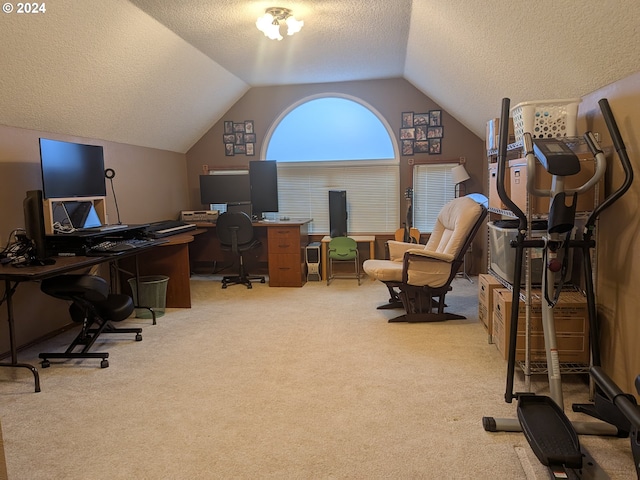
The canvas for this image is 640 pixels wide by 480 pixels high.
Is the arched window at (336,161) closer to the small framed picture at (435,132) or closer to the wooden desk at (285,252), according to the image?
the small framed picture at (435,132)

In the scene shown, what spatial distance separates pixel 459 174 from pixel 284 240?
224 cm

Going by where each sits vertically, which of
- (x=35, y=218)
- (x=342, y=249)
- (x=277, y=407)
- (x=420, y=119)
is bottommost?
(x=277, y=407)

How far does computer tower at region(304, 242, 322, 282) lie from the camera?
18.4 ft

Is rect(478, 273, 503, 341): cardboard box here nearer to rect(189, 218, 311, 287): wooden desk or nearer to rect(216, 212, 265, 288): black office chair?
rect(189, 218, 311, 287): wooden desk

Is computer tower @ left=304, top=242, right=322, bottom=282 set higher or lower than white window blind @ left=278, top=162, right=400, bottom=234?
lower

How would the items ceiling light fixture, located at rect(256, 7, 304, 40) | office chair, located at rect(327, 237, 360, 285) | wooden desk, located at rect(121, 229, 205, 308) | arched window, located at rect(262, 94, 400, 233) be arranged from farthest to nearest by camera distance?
arched window, located at rect(262, 94, 400, 233) → office chair, located at rect(327, 237, 360, 285) → wooden desk, located at rect(121, 229, 205, 308) → ceiling light fixture, located at rect(256, 7, 304, 40)

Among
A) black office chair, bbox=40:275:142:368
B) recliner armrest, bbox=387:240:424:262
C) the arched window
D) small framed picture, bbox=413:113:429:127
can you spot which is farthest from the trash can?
small framed picture, bbox=413:113:429:127

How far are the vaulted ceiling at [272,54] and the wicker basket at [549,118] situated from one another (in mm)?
174

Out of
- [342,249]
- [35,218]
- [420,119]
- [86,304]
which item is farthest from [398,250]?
[35,218]

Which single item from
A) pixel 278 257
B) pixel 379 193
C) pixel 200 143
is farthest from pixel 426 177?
pixel 200 143

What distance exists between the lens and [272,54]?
465 centimetres

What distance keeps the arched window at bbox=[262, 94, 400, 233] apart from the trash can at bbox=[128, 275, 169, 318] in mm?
2300

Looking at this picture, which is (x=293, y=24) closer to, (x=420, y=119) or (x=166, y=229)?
(x=166, y=229)

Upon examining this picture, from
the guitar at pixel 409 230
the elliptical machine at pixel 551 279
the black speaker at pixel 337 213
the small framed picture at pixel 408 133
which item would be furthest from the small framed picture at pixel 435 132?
the elliptical machine at pixel 551 279
